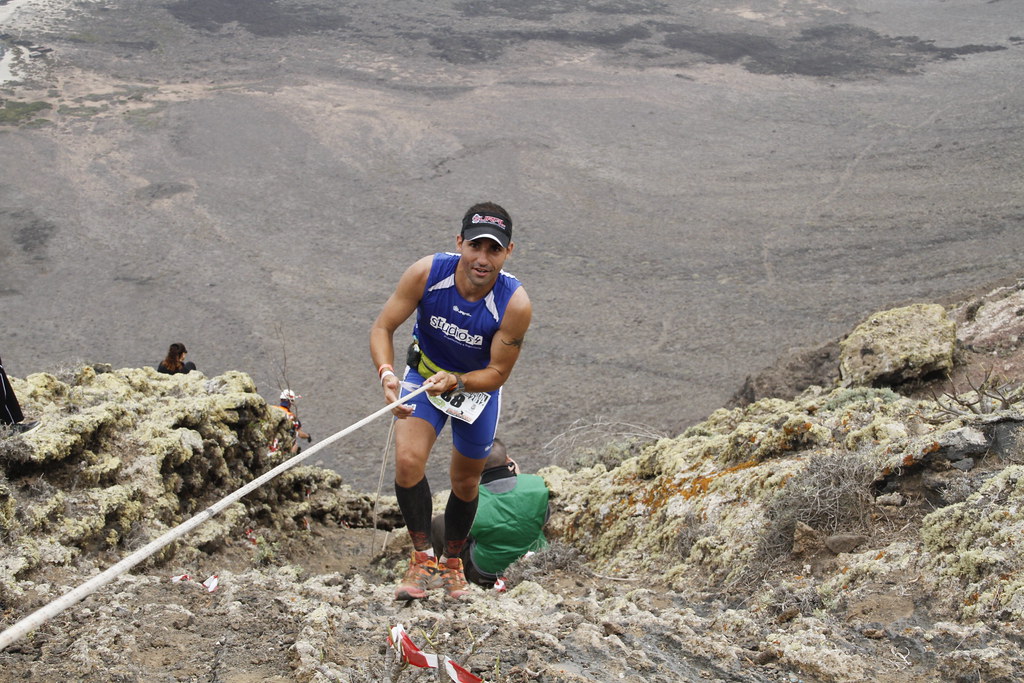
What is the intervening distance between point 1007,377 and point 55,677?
6.27 metres

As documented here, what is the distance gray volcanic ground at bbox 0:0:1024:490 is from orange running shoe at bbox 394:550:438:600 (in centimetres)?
458

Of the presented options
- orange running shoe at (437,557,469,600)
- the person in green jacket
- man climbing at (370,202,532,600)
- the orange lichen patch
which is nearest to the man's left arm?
man climbing at (370,202,532,600)

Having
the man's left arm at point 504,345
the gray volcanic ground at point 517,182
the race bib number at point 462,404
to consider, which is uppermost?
the man's left arm at point 504,345

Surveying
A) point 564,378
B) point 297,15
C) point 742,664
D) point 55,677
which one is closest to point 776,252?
point 564,378

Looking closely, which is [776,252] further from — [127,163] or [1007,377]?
[127,163]

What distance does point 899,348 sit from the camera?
23.8 feet

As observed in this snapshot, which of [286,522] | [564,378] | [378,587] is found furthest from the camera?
[564,378]

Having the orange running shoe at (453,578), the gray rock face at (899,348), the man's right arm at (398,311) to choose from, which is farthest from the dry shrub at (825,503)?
the gray rock face at (899,348)

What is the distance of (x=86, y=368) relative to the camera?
6457mm

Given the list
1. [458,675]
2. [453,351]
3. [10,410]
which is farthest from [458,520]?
[10,410]

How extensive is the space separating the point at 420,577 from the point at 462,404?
2.72 ft

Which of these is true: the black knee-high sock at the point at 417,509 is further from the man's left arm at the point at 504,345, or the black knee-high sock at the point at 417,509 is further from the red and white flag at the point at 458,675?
the red and white flag at the point at 458,675

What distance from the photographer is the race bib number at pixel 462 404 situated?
4.59 metres

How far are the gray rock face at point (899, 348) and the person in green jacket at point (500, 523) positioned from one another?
2.78m
